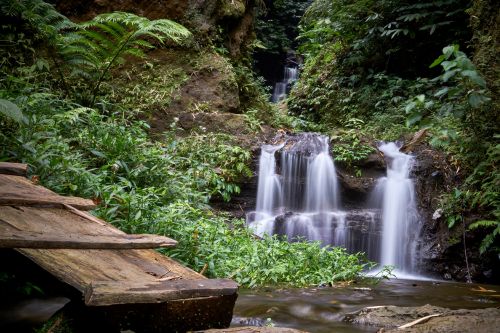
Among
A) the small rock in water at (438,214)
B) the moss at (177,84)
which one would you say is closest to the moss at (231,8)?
the moss at (177,84)

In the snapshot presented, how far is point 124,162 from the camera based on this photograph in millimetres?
4910

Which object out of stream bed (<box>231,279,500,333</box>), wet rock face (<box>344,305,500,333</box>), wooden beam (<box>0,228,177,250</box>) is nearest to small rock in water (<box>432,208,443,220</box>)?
stream bed (<box>231,279,500,333</box>)

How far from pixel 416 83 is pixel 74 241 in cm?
1041

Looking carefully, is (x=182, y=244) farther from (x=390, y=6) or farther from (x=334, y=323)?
(x=390, y=6)

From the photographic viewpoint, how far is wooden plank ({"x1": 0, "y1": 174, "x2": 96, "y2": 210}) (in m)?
2.34

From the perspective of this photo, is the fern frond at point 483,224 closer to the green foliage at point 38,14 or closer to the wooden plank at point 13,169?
the wooden plank at point 13,169

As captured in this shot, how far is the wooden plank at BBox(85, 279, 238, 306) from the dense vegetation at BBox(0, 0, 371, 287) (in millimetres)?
1194

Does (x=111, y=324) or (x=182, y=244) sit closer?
(x=111, y=324)

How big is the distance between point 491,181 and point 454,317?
417 cm

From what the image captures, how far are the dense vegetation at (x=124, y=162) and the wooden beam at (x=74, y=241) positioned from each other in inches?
32.4

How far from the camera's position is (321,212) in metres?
7.47

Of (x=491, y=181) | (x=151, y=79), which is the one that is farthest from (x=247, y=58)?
(x=491, y=181)

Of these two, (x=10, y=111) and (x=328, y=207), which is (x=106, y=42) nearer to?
(x=10, y=111)

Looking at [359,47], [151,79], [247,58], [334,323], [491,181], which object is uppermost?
[359,47]
